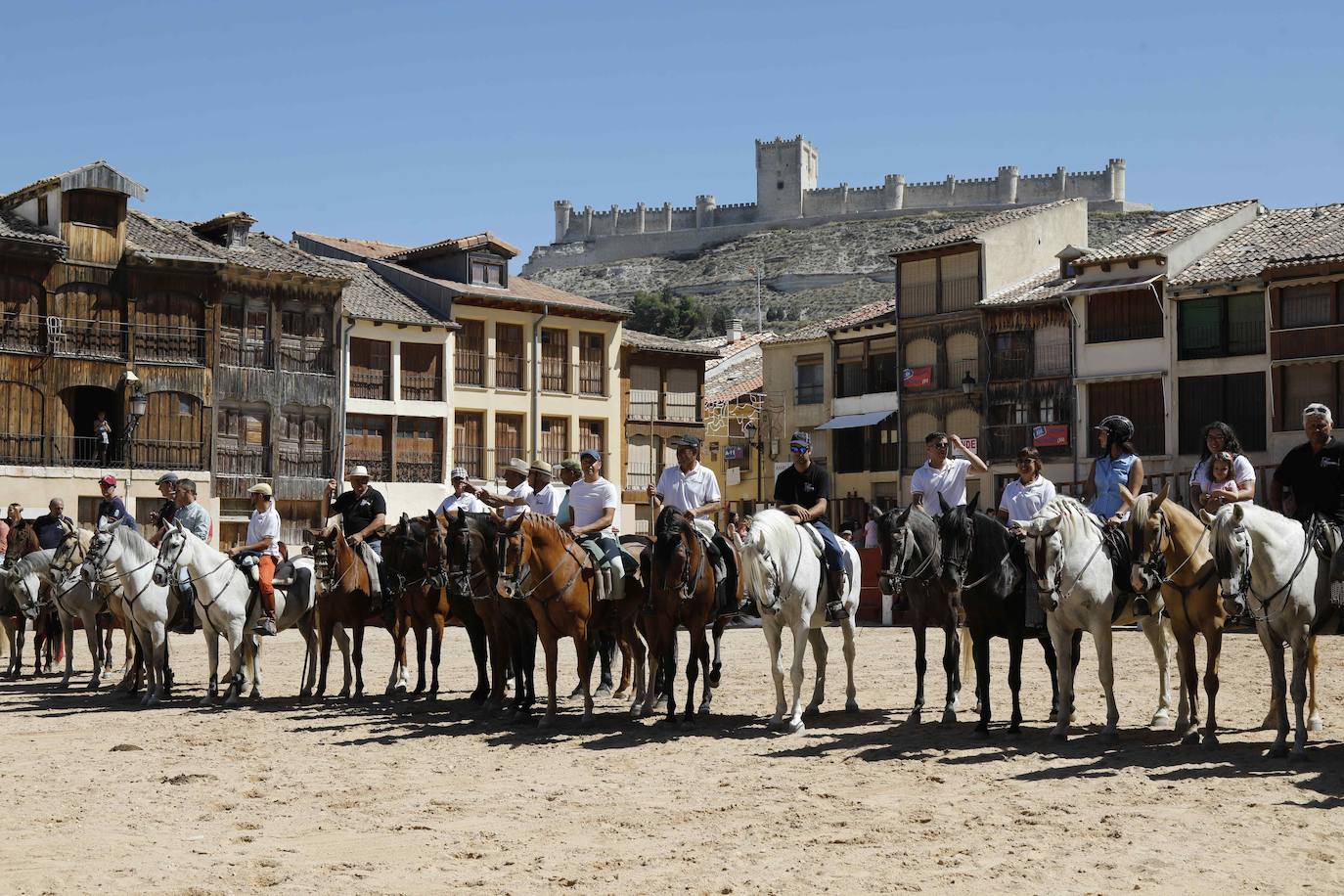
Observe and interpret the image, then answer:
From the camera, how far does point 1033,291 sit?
53.2 meters

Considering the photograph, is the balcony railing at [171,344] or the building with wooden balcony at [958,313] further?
the building with wooden balcony at [958,313]

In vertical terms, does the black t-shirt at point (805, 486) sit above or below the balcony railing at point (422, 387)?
below

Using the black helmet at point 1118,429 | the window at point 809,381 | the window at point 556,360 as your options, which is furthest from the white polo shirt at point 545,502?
the window at point 809,381

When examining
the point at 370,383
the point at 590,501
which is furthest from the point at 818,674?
the point at 370,383

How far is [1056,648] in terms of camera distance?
13.2 meters

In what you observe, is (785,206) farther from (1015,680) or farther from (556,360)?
(1015,680)

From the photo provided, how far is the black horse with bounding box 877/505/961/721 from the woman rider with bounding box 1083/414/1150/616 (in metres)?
1.49

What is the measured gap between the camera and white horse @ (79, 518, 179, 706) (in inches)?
683

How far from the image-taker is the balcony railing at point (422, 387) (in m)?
53.2

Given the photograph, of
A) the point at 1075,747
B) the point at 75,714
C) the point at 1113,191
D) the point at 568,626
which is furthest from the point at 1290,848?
the point at 1113,191

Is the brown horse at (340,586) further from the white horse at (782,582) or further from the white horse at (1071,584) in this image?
the white horse at (1071,584)

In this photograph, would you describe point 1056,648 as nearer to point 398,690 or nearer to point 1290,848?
point 1290,848

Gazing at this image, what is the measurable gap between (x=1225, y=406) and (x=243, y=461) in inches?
1200

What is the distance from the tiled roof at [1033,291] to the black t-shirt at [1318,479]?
39.1 metres
